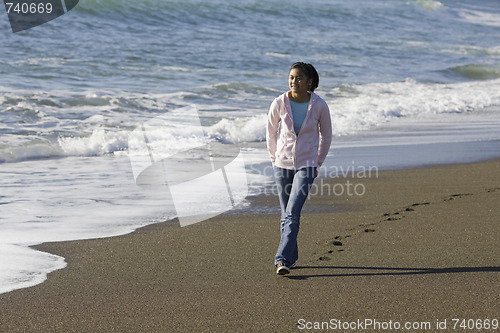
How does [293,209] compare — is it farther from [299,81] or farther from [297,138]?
[299,81]

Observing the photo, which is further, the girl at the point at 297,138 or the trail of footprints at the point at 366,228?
the trail of footprints at the point at 366,228

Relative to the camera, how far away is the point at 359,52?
2570 cm

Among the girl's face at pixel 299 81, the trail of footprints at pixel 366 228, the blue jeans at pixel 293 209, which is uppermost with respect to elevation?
the girl's face at pixel 299 81

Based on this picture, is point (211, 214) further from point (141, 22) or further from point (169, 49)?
point (141, 22)

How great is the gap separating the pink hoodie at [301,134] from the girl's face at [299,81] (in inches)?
3.3

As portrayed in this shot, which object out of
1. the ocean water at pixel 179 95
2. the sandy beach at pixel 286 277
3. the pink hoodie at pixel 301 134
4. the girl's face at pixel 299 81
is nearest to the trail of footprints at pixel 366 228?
the sandy beach at pixel 286 277

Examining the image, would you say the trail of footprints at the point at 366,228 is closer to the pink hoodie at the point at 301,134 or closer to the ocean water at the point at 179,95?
the pink hoodie at the point at 301,134

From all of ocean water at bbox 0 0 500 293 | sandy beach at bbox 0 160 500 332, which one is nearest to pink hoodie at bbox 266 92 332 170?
sandy beach at bbox 0 160 500 332

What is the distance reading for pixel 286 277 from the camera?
462 centimetres

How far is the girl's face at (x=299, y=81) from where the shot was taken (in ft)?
15.0

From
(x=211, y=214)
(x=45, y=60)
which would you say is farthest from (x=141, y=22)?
(x=211, y=214)

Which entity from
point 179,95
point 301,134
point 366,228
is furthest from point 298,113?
point 179,95

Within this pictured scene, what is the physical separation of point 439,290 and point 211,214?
9.29 feet

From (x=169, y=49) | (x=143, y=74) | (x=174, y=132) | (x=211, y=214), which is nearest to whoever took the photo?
(x=211, y=214)
